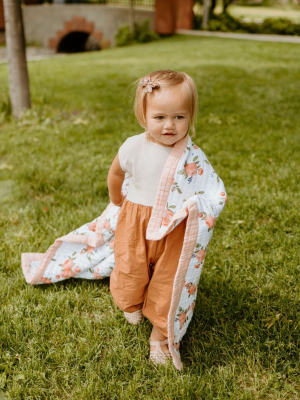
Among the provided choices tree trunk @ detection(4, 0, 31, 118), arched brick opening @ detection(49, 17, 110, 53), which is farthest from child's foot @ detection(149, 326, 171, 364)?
arched brick opening @ detection(49, 17, 110, 53)

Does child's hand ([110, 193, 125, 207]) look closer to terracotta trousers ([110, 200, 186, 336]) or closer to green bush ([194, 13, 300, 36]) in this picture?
terracotta trousers ([110, 200, 186, 336])

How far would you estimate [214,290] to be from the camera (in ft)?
7.78

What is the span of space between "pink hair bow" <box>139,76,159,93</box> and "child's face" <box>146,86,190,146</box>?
0.02m

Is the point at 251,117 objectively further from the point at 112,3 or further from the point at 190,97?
the point at 112,3

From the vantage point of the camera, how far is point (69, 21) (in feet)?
67.2

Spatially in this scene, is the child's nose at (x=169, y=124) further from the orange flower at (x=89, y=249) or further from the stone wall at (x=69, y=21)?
the stone wall at (x=69, y=21)

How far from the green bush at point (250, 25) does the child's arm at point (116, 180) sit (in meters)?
19.8

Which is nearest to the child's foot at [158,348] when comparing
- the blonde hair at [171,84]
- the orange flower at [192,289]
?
the orange flower at [192,289]

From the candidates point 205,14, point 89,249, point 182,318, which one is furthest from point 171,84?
point 205,14

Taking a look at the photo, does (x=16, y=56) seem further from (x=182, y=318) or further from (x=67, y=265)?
(x=182, y=318)

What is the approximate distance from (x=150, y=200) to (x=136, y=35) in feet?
59.4

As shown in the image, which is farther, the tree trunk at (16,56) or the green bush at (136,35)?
the green bush at (136,35)

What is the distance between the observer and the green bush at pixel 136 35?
58.5 ft

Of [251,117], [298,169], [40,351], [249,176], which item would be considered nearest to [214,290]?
[40,351]
